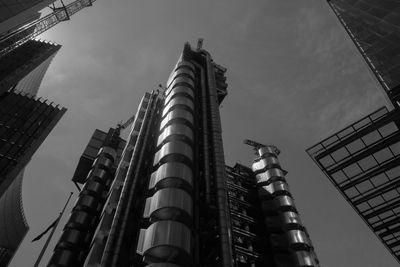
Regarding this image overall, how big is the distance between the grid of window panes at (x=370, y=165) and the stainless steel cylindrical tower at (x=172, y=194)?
51.7ft

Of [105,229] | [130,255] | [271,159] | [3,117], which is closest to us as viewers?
[130,255]

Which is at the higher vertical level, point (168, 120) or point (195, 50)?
point (195, 50)

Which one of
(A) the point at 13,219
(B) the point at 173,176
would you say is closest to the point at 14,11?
(B) the point at 173,176

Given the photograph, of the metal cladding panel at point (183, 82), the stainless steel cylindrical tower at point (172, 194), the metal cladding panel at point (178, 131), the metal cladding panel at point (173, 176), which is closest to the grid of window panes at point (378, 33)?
the metal cladding panel at point (178, 131)

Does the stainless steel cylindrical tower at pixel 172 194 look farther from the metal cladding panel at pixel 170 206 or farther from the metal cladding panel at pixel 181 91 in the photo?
the metal cladding panel at pixel 181 91

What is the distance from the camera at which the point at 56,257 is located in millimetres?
37094

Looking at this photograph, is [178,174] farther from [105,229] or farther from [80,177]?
[80,177]

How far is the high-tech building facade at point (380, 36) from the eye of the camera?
33.5 m

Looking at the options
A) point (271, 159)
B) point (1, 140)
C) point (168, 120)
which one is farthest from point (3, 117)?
point (271, 159)

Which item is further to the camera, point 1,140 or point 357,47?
point 1,140

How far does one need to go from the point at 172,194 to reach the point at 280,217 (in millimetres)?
23179

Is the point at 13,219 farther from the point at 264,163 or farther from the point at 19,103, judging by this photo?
the point at 264,163

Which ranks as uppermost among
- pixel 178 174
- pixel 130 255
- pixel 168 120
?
pixel 168 120

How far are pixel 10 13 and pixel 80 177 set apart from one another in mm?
31411
